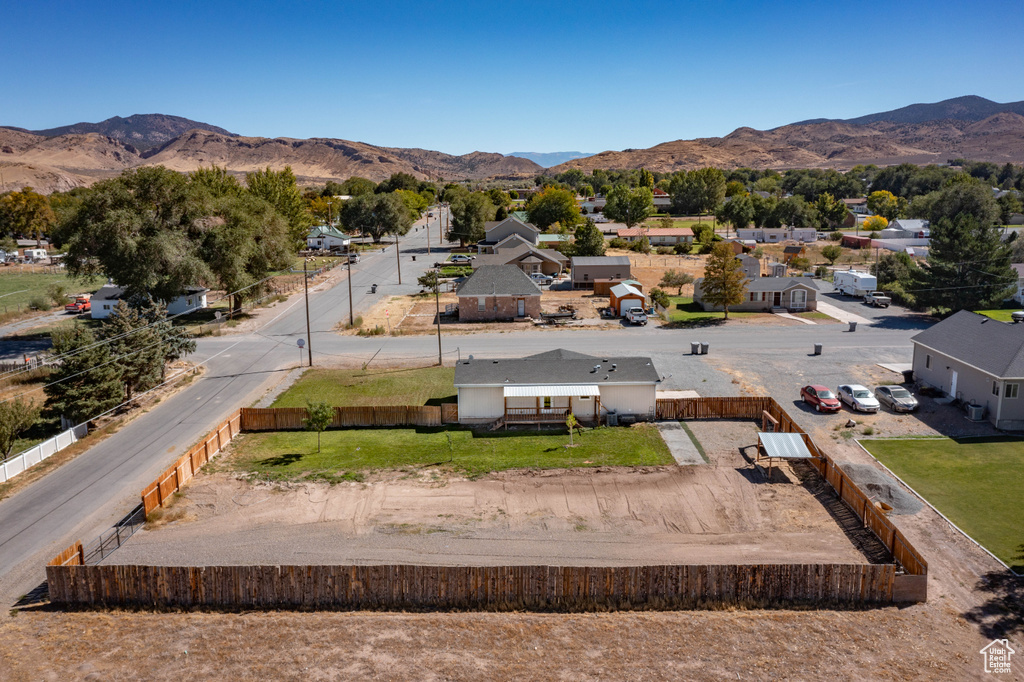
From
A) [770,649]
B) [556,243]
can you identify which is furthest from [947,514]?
[556,243]

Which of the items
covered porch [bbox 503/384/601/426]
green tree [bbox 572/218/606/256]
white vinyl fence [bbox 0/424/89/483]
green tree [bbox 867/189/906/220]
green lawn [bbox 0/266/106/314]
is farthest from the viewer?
green tree [bbox 867/189/906/220]

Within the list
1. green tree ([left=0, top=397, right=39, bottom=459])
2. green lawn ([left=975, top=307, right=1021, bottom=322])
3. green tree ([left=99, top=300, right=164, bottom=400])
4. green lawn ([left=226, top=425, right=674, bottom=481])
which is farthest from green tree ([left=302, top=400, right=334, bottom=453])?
green lawn ([left=975, top=307, right=1021, bottom=322])

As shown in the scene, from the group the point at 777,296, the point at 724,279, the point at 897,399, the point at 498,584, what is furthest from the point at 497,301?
the point at 498,584

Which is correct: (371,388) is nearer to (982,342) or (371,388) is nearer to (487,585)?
(487,585)

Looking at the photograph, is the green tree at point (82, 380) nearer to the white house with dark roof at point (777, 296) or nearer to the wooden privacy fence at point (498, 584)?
the wooden privacy fence at point (498, 584)

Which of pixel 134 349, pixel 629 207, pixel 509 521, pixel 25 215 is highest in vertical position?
pixel 629 207

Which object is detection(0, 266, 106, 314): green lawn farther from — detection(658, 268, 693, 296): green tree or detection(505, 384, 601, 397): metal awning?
detection(658, 268, 693, 296): green tree

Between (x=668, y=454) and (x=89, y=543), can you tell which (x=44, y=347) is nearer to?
(x=89, y=543)
